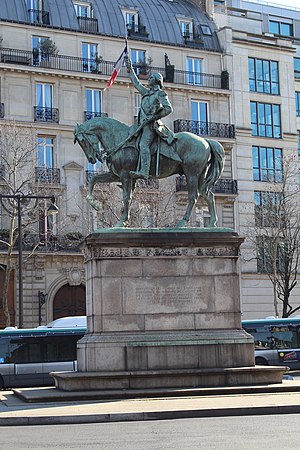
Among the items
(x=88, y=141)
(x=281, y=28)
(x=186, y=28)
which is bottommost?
(x=88, y=141)

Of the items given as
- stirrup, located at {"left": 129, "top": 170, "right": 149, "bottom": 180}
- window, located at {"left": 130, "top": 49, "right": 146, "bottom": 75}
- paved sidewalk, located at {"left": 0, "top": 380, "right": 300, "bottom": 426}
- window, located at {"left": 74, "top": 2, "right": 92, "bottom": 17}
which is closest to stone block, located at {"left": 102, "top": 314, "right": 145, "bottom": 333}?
paved sidewalk, located at {"left": 0, "top": 380, "right": 300, "bottom": 426}

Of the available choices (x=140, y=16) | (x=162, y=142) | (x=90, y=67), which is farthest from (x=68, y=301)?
(x=162, y=142)

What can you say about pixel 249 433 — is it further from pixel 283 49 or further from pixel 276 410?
pixel 283 49

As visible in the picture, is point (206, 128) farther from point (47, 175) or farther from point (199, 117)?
point (47, 175)

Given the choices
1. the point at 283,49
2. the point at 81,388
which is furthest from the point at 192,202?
the point at 283,49

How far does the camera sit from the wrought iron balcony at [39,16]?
52.3 metres

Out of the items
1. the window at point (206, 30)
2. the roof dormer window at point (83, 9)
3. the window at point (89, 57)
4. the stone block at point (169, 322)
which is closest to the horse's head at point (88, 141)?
the stone block at point (169, 322)

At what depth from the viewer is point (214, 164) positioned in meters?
22.5

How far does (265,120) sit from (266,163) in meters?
2.97

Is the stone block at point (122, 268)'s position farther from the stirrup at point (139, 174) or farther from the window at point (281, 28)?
the window at point (281, 28)

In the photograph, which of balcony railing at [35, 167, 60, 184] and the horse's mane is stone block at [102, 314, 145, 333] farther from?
balcony railing at [35, 167, 60, 184]

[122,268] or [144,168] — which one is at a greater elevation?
[144,168]

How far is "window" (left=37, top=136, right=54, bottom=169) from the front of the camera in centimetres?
5091

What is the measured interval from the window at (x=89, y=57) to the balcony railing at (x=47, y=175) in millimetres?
6697
